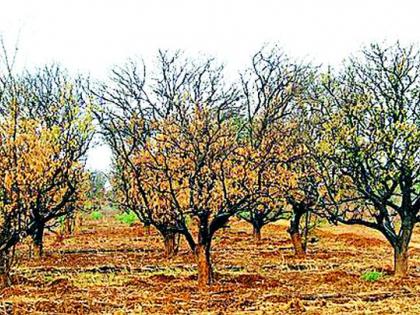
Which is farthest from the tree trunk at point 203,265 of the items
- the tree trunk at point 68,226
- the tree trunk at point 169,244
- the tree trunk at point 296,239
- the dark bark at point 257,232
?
the tree trunk at point 68,226

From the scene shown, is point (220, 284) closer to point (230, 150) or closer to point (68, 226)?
point (230, 150)

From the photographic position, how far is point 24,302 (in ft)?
47.7

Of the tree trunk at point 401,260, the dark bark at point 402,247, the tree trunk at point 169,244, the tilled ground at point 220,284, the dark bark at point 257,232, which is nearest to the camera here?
the tilled ground at point 220,284

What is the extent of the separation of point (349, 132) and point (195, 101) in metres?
4.36

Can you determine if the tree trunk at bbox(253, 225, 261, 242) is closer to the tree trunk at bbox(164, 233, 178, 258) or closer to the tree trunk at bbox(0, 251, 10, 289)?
the tree trunk at bbox(164, 233, 178, 258)

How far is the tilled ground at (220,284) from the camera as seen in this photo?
13.8m

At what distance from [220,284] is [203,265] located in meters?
0.63

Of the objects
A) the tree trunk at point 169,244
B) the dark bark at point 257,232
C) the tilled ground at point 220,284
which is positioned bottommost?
the tilled ground at point 220,284

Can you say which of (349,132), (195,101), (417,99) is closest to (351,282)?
(349,132)

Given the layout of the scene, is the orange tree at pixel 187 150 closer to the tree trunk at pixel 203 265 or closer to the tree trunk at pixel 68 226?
the tree trunk at pixel 203 265

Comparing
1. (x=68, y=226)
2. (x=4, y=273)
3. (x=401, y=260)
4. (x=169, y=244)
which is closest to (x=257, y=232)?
(x=169, y=244)

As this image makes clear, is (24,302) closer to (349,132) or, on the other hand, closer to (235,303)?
A: (235,303)

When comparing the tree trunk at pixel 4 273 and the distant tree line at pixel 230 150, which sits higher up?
the distant tree line at pixel 230 150

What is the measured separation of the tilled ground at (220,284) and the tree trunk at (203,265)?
315 millimetres
